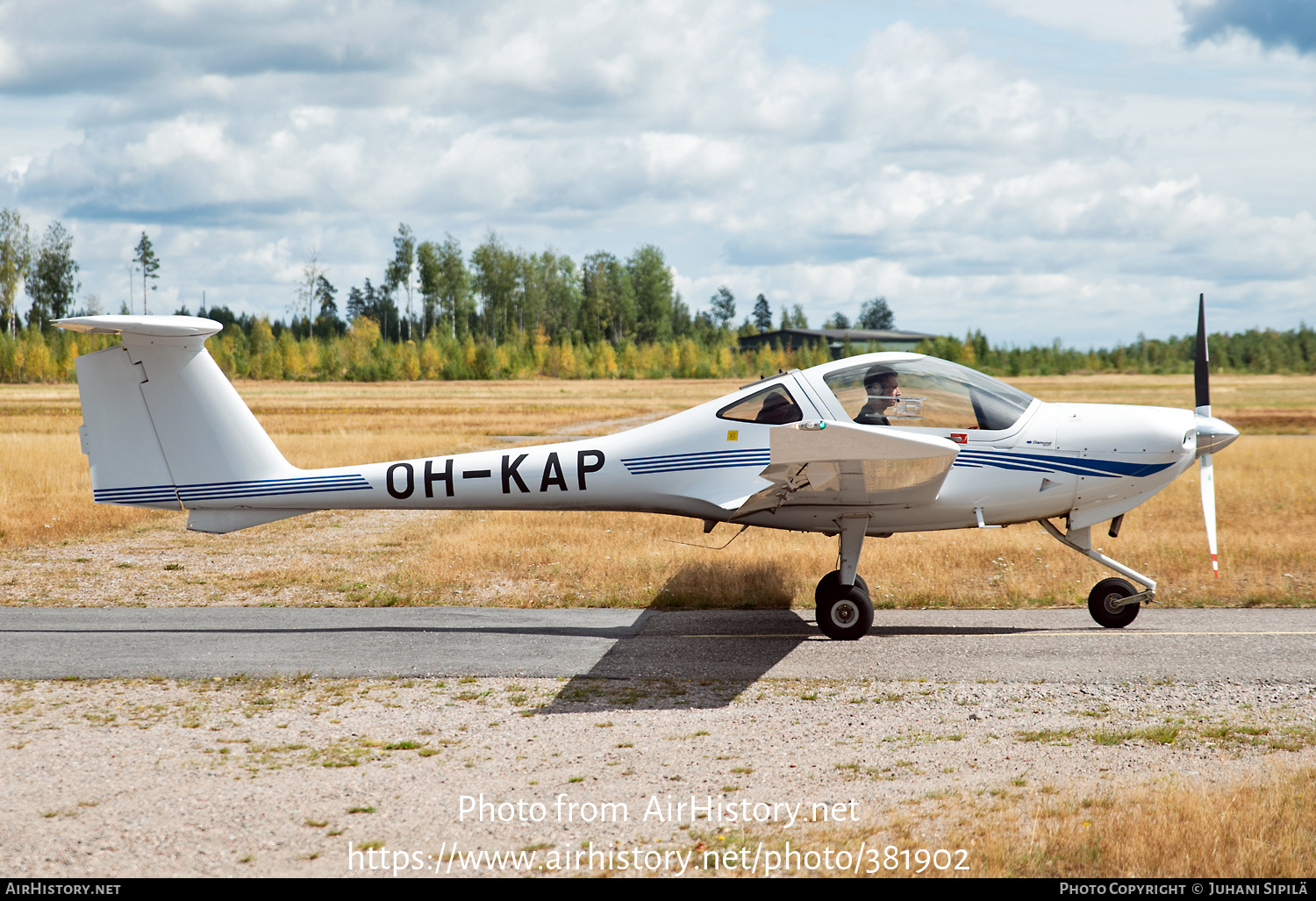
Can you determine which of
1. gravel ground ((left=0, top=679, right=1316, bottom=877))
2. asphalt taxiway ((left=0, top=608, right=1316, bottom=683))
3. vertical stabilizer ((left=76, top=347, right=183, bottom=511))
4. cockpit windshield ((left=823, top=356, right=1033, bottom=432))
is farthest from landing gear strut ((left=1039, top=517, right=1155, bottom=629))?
vertical stabilizer ((left=76, top=347, right=183, bottom=511))

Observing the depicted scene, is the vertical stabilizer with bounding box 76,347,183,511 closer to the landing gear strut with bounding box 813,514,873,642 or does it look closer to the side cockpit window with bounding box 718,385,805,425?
the side cockpit window with bounding box 718,385,805,425

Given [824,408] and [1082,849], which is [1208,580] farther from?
[1082,849]

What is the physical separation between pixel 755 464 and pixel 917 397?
167 cm

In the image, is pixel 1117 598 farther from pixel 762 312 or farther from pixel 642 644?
pixel 762 312

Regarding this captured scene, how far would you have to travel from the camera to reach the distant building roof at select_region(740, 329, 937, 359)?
445 ft

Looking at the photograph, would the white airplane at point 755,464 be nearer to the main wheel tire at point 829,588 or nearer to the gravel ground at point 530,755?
the main wheel tire at point 829,588

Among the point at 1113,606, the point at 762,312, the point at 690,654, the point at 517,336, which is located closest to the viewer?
the point at 690,654

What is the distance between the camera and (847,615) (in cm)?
912

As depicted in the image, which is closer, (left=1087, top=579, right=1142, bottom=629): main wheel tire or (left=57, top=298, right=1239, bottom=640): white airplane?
(left=57, top=298, right=1239, bottom=640): white airplane

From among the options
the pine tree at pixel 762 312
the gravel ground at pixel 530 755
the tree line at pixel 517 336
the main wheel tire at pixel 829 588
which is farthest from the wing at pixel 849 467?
the pine tree at pixel 762 312

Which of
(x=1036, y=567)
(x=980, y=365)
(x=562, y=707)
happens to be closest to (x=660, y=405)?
(x=1036, y=567)

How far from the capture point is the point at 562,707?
289 inches

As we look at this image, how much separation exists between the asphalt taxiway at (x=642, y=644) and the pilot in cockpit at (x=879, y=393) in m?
2.20

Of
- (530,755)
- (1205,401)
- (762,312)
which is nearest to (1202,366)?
(1205,401)
